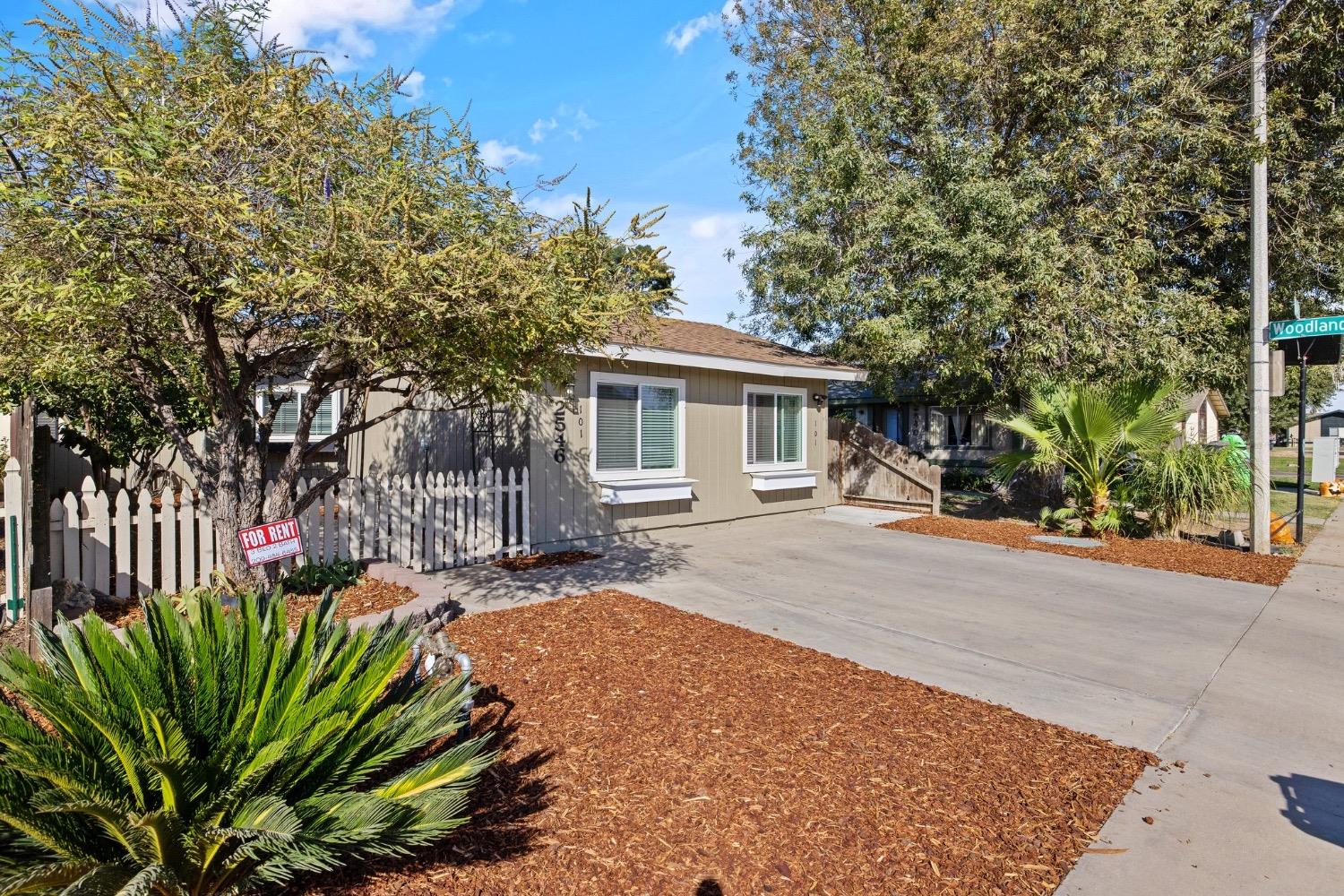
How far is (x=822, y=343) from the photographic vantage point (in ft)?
54.9

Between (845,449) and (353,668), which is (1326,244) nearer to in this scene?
(845,449)

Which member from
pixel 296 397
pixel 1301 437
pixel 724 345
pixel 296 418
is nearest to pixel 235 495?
pixel 296 397

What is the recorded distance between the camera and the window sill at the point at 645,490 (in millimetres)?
9352

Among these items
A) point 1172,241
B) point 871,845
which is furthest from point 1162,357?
point 871,845

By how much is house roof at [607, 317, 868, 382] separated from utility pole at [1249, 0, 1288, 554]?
588 centimetres

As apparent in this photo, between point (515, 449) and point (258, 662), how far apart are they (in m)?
6.65

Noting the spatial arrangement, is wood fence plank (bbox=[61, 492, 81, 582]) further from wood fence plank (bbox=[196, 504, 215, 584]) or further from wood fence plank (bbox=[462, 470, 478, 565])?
wood fence plank (bbox=[462, 470, 478, 565])

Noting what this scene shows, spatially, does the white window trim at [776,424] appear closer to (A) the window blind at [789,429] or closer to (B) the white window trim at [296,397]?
(A) the window blind at [789,429]

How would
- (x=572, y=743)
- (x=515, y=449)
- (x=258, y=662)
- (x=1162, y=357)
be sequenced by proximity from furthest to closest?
(x=1162, y=357) → (x=515, y=449) → (x=572, y=743) → (x=258, y=662)

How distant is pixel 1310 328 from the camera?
28.9 ft

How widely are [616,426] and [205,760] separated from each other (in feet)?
25.1

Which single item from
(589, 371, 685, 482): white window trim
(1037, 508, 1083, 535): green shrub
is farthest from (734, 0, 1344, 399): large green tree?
(589, 371, 685, 482): white window trim

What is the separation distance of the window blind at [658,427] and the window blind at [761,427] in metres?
1.83

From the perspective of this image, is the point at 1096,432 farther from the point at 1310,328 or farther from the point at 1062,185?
the point at 1062,185
